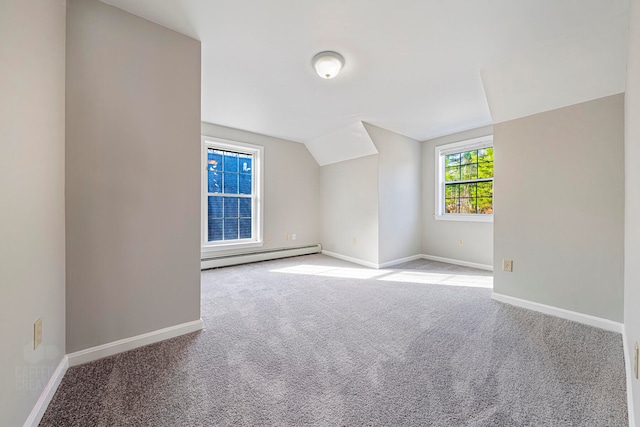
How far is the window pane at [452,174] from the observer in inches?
167

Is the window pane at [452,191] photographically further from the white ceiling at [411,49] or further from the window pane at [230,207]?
the window pane at [230,207]

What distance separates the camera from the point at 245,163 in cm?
435

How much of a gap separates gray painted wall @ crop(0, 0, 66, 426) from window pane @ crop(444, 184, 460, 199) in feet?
15.8

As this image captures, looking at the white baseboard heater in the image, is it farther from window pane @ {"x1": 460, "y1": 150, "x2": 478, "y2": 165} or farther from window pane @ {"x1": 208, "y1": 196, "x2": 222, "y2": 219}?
window pane @ {"x1": 460, "y1": 150, "x2": 478, "y2": 165}

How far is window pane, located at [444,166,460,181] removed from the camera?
14.0ft

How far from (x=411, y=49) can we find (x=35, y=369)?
307 cm

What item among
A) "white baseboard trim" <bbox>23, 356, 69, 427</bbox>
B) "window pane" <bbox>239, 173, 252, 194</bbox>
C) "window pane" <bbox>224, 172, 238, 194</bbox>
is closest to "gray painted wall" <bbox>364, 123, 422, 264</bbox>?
"window pane" <bbox>239, 173, 252, 194</bbox>

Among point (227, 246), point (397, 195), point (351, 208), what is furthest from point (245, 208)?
point (397, 195)

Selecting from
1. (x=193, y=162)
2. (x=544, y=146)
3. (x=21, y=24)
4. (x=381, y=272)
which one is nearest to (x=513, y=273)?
(x=544, y=146)

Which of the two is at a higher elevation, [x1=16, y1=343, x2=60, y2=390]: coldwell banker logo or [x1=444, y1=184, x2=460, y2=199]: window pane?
[x1=444, y1=184, x2=460, y2=199]: window pane

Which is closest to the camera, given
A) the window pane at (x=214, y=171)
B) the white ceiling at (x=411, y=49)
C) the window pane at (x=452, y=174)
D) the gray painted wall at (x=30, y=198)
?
the gray painted wall at (x=30, y=198)

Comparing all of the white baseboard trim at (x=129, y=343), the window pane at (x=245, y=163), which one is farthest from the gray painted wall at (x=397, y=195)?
the white baseboard trim at (x=129, y=343)

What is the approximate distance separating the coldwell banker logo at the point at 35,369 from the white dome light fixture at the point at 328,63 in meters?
2.52

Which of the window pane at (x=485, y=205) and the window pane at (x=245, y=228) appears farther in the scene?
the window pane at (x=245, y=228)
